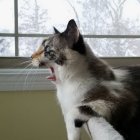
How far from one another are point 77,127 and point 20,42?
0.83m

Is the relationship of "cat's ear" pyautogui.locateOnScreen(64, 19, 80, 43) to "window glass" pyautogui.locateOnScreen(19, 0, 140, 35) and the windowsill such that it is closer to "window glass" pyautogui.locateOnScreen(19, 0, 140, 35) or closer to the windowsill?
the windowsill

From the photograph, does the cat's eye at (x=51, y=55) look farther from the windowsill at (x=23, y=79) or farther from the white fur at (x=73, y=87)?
the windowsill at (x=23, y=79)

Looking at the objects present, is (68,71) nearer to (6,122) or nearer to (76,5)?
(6,122)

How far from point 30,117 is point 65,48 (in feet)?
1.91

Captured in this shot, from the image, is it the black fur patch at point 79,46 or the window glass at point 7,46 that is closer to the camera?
the black fur patch at point 79,46

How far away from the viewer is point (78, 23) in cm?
162

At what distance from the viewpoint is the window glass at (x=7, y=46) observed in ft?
5.12

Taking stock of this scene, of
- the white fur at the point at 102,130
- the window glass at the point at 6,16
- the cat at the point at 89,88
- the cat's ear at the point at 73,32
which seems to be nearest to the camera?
the white fur at the point at 102,130

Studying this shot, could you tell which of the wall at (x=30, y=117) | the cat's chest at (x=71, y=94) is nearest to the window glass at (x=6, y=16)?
the wall at (x=30, y=117)

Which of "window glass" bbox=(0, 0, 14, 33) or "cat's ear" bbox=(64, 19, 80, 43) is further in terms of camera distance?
"window glass" bbox=(0, 0, 14, 33)

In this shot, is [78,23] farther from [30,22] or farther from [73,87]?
[73,87]

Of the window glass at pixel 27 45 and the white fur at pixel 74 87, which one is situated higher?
the window glass at pixel 27 45

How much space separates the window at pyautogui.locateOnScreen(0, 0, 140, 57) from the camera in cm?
156

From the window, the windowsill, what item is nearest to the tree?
the window
